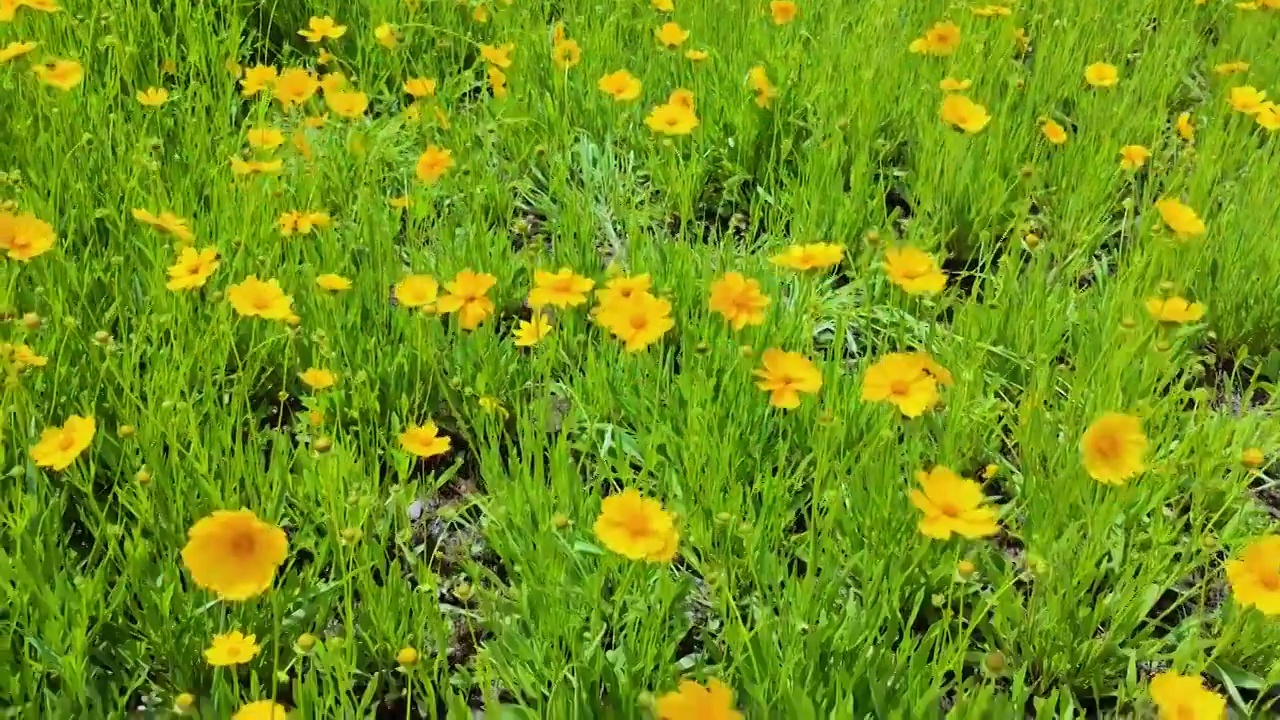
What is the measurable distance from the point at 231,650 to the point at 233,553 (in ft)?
0.42

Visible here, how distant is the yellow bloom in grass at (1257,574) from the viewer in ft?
4.12

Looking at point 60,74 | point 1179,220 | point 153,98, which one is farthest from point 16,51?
point 1179,220

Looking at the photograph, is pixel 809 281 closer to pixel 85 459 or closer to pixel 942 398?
pixel 942 398

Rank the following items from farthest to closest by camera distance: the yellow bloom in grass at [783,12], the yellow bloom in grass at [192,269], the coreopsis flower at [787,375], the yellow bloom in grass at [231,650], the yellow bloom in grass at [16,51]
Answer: the yellow bloom in grass at [783,12] → the yellow bloom in grass at [16,51] → the yellow bloom in grass at [192,269] → the coreopsis flower at [787,375] → the yellow bloom in grass at [231,650]

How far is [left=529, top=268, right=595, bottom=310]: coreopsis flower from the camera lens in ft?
5.34

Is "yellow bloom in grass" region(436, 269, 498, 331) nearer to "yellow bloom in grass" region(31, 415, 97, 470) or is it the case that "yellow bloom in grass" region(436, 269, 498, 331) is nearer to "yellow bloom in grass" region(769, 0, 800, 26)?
"yellow bloom in grass" region(31, 415, 97, 470)

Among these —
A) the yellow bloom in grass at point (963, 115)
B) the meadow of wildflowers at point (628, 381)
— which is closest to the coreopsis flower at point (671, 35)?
the meadow of wildflowers at point (628, 381)

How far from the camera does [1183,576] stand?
5.02 ft

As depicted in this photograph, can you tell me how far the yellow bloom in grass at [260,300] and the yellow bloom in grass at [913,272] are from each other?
928 mm

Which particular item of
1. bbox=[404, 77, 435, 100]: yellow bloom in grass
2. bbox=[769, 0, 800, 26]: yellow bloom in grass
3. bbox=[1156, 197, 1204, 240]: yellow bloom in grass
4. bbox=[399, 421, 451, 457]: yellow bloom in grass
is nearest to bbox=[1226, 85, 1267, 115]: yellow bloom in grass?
bbox=[1156, 197, 1204, 240]: yellow bloom in grass

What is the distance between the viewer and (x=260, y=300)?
1.61 meters

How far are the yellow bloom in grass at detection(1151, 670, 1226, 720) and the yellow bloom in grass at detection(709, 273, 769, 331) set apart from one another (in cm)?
72

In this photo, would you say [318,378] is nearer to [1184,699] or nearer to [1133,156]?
[1184,699]

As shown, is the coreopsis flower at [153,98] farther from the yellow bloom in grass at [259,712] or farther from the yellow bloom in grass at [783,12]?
the yellow bloom in grass at [259,712]
